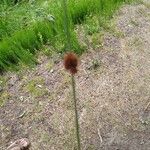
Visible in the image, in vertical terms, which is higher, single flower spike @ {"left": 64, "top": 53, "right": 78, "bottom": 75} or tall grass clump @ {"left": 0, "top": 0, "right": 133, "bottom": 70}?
single flower spike @ {"left": 64, "top": 53, "right": 78, "bottom": 75}

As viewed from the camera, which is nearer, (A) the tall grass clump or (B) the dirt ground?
(B) the dirt ground

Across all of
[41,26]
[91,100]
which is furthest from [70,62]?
[41,26]

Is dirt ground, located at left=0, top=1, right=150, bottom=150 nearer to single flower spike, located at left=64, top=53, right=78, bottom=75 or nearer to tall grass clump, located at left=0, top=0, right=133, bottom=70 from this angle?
tall grass clump, located at left=0, top=0, right=133, bottom=70

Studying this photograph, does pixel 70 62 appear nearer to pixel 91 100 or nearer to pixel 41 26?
pixel 91 100

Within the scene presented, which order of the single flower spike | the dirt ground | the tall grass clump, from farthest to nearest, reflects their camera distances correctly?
the tall grass clump
the dirt ground
the single flower spike

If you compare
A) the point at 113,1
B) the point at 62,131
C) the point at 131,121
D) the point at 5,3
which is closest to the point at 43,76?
the point at 62,131

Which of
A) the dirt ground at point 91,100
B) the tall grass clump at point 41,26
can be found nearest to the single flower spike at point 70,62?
the dirt ground at point 91,100

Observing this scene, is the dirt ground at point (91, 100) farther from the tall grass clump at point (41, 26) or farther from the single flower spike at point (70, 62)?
the single flower spike at point (70, 62)

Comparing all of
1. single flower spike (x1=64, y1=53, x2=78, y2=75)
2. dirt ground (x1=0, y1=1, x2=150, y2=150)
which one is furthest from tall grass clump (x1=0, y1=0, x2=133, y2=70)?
single flower spike (x1=64, y1=53, x2=78, y2=75)
